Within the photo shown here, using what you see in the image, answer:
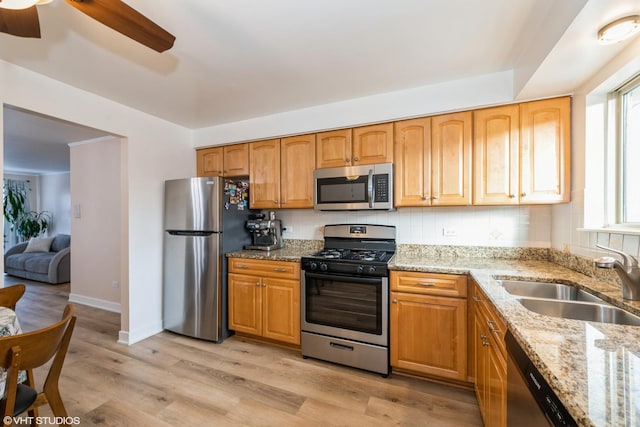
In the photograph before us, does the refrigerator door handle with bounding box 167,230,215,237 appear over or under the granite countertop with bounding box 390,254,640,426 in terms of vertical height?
over

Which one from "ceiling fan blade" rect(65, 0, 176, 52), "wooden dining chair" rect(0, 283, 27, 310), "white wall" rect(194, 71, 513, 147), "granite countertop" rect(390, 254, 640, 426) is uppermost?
"white wall" rect(194, 71, 513, 147)

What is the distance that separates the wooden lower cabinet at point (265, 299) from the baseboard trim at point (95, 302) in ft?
6.89

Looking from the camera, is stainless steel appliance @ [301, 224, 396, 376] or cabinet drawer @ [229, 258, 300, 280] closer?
stainless steel appliance @ [301, 224, 396, 376]

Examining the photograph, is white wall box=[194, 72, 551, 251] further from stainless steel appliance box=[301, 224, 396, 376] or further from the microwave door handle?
stainless steel appliance box=[301, 224, 396, 376]

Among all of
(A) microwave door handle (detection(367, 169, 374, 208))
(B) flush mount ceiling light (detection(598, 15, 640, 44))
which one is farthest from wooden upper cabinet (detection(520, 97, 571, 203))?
(A) microwave door handle (detection(367, 169, 374, 208))

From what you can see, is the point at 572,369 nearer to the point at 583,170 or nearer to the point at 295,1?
the point at 583,170

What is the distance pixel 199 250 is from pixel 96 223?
2.24 meters

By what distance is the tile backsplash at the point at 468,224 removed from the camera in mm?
2322

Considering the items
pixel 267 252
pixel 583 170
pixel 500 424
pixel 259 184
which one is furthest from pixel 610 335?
pixel 259 184

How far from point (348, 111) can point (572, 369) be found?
2369 mm

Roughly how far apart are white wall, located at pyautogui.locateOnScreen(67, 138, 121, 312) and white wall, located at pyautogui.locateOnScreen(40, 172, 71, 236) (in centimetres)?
295

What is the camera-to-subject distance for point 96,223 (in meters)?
3.91

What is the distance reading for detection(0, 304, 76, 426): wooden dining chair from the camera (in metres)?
1.03

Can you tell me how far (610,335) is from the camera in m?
0.94
